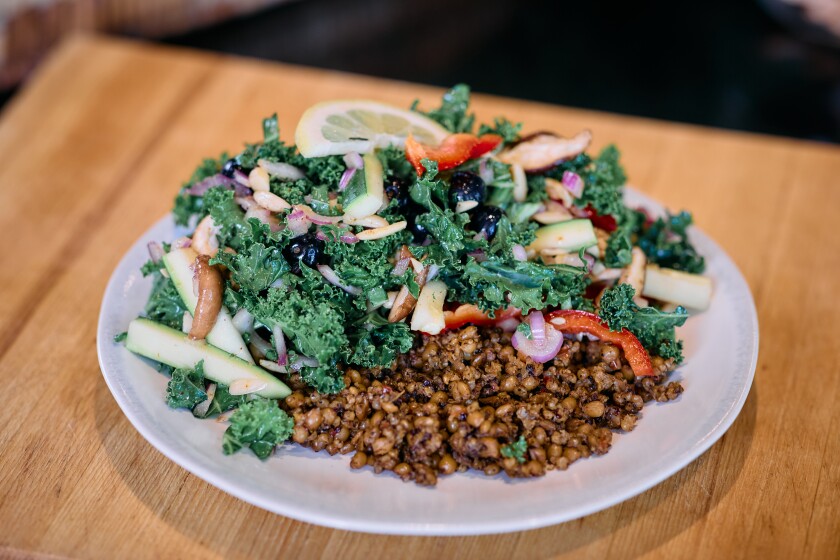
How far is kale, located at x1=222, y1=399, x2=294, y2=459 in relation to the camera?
95.8 inches

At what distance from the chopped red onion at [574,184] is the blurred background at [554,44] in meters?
3.08

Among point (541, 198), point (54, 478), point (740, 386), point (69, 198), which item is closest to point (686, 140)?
point (541, 198)

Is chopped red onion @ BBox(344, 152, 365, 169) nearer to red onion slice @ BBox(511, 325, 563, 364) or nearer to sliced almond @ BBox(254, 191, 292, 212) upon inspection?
sliced almond @ BBox(254, 191, 292, 212)

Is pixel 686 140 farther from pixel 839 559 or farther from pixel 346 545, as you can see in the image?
pixel 346 545

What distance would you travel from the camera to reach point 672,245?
10.8ft

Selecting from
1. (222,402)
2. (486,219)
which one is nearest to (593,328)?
(486,219)

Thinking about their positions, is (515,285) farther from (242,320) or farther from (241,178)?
(241,178)

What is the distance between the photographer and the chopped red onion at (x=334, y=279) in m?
2.71

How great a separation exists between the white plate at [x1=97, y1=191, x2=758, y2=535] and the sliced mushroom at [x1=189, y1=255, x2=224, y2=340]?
0.22 meters

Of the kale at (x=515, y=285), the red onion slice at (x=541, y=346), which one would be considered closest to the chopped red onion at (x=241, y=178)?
the kale at (x=515, y=285)

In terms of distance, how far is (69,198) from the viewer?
12.9ft

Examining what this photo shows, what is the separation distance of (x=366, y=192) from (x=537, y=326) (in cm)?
74

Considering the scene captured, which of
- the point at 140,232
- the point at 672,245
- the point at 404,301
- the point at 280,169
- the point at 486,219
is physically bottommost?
the point at 140,232

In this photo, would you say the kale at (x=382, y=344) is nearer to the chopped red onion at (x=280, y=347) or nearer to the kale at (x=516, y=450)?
the chopped red onion at (x=280, y=347)
